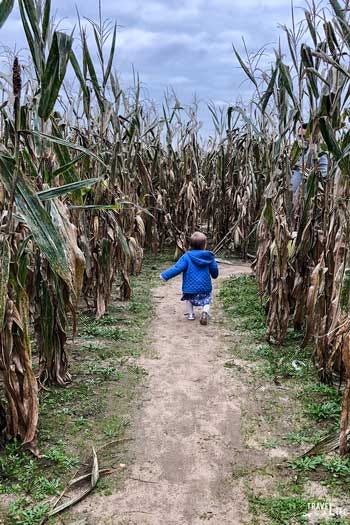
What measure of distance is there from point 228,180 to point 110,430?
6.21 meters

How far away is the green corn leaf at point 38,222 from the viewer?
1.80 meters

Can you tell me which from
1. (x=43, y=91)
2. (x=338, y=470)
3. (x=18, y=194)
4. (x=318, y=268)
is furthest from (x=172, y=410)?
(x=43, y=91)

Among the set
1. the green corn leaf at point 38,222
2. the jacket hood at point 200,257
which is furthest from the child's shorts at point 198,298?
the green corn leaf at point 38,222

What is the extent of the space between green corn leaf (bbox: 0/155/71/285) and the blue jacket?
10.4 feet

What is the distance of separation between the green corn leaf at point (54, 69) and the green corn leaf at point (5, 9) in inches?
6.9

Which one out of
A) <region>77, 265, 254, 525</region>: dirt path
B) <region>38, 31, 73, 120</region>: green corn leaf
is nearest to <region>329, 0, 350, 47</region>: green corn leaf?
<region>38, 31, 73, 120</region>: green corn leaf

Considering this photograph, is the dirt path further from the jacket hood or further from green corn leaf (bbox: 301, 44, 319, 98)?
green corn leaf (bbox: 301, 44, 319, 98)

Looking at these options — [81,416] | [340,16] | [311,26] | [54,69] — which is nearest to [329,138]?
[340,16]

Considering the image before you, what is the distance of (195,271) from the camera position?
5109 mm

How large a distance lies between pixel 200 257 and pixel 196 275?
0.21 metres

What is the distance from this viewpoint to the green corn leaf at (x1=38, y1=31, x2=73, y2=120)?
1.94 meters

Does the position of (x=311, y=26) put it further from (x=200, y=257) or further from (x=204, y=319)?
(x=204, y=319)

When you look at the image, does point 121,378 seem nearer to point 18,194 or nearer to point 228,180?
point 18,194

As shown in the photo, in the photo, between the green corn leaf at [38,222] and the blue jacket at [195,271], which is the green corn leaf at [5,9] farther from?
the blue jacket at [195,271]
